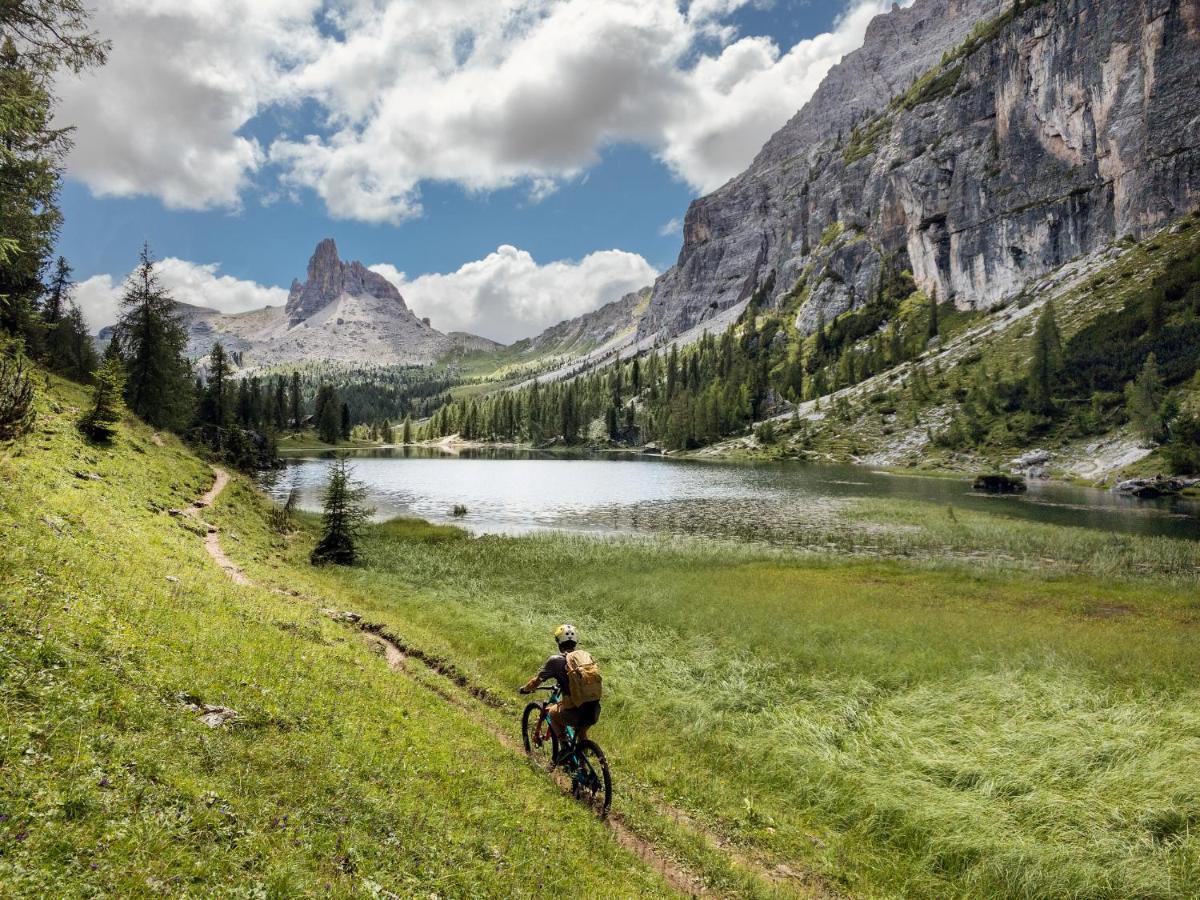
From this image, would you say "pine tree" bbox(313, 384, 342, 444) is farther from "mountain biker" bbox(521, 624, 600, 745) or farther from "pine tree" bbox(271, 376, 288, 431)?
"mountain biker" bbox(521, 624, 600, 745)

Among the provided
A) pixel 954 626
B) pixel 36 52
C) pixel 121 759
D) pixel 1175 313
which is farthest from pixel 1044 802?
pixel 1175 313

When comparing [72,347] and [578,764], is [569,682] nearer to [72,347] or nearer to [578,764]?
[578,764]

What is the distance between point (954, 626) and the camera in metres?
24.0

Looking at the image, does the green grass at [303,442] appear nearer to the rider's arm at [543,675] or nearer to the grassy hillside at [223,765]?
the grassy hillside at [223,765]

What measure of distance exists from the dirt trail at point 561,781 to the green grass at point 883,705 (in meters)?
0.37

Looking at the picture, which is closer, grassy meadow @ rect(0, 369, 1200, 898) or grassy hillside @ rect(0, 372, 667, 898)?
grassy hillside @ rect(0, 372, 667, 898)

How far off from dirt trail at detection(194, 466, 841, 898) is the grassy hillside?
28.7 inches

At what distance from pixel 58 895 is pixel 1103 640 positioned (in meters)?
30.4

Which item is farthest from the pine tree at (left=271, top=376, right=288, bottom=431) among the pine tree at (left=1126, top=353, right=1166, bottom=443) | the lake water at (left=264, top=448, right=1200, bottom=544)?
the pine tree at (left=1126, top=353, right=1166, bottom=443)

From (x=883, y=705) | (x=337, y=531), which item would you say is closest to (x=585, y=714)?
(x=883, y=705)

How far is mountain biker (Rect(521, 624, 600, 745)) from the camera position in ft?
37.4

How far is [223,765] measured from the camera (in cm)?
796

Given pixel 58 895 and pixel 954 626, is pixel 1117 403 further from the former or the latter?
pixel 58 895

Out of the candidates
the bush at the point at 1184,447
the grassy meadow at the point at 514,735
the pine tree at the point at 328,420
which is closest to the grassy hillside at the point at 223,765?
the grassy meadow at the point at 514,735
